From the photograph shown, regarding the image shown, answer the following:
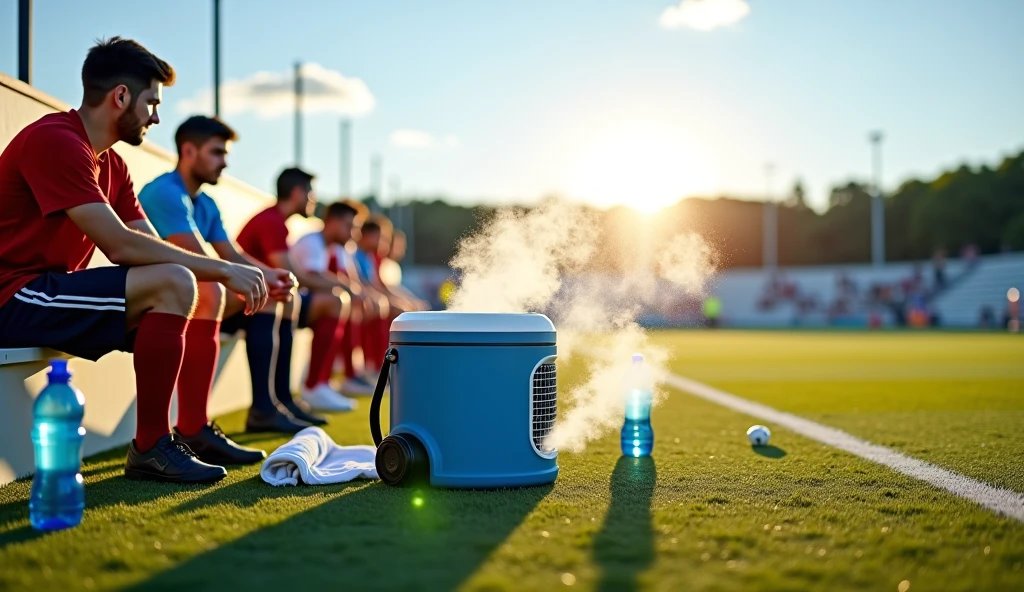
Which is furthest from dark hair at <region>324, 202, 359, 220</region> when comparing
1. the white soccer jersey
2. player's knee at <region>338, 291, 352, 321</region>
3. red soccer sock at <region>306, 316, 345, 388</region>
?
red soccer sock at <region>306, 316, 345, 388</region>

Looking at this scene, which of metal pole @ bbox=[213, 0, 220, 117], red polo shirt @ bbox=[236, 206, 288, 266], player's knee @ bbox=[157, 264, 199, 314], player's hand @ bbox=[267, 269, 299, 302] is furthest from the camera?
metal pole @ bbox=[213, 0, 220, 117]

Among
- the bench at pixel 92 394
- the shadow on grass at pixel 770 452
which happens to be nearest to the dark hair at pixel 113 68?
the bench at pixel 92 394

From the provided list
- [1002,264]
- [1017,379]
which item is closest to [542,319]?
[1017,379]

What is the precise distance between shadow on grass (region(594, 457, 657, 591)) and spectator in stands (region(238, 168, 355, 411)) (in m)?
3.14

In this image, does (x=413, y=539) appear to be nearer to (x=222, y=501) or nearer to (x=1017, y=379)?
(x=222, y=501)

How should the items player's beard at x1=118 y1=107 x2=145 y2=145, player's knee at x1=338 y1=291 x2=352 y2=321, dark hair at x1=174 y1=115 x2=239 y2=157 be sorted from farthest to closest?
player's knee at x1=338 y1=291 x2=352 y2=321
dark hair at x1=174 y1=115 x2=239 y2=157
player's beard at x1=118 y1=107 x2=145 y2=145

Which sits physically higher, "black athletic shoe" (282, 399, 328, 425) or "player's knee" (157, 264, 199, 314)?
"player's knee" (157, 264, 199, 314)

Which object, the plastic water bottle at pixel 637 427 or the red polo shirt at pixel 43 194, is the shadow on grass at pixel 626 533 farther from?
the red polo shirt at pixel 43 194

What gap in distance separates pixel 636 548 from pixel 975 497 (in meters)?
1.46

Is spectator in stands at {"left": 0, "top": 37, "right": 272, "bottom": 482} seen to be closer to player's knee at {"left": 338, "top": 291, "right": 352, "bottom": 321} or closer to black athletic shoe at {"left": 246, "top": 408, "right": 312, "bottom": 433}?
black athletic shoe at {"left": 246, "top": 408, "right": 312, "bottom": 433}

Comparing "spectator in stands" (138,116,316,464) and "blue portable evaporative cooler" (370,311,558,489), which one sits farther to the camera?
"spectator in stands" (138,116,316,464)

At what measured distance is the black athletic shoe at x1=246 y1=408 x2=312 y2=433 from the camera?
5402 millimetres

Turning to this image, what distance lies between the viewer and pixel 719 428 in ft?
18.2

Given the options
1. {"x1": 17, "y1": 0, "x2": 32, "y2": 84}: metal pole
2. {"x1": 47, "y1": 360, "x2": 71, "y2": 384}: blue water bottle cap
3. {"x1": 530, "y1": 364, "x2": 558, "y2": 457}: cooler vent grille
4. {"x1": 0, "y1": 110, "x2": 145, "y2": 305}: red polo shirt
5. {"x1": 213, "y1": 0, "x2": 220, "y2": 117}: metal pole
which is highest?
{"x1": 213, "y1": 0, "x2": 220, "y2": 117}: metal pole
